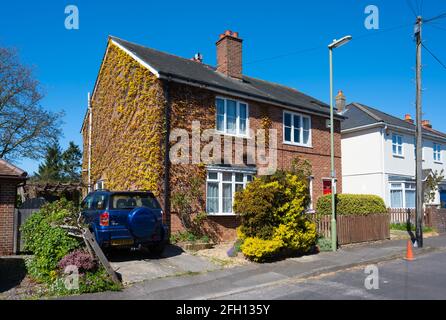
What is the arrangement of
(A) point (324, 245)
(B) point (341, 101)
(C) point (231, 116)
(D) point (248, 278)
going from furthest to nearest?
(B) point (341, 101), (C) point (231, 116), (A) point (324, 245), (D) point (248, 278)

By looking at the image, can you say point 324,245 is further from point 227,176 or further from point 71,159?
point 71,159

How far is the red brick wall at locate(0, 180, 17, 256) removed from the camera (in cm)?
1144

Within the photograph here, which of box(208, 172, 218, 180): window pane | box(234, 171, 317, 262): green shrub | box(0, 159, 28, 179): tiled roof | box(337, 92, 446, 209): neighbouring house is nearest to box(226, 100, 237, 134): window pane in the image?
box(208, 172, 218, 180): window pane

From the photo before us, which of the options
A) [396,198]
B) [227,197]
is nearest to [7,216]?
[227,197]

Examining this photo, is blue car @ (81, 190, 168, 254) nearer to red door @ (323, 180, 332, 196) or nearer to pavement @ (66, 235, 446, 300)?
pavement @ (66, 235, 446, 300)

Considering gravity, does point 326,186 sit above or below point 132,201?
above

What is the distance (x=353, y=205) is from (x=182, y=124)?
7.49 m

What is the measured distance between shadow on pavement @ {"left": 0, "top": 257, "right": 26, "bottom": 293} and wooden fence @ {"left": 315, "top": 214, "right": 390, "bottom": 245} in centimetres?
1004

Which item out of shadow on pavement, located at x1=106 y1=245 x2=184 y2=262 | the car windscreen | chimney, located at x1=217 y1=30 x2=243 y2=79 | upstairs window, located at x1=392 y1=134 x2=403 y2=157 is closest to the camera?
the car windscreen

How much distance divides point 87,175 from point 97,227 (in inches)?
433

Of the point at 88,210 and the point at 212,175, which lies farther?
the point at 212,175

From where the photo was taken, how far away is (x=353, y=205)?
15.4 metres

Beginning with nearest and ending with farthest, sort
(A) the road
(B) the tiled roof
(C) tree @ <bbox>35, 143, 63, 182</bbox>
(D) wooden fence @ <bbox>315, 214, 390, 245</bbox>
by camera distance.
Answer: (A) the road → (B) the tiled roof → (D) wooden fence @ <bbox>315, 214, 390, 245</bbox> → (C) tree @ <bbox>35, 143, 63, 182</bbox>

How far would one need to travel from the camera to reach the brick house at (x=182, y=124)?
1416cm
